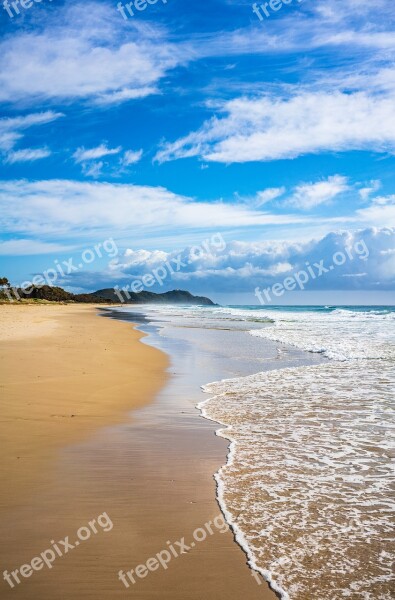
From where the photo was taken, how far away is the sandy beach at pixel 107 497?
362cm

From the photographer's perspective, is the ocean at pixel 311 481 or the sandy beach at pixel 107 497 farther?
the ocean at pixel 311 481

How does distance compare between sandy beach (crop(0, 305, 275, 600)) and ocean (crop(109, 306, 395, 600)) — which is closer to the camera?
sandy beach (crop(0, 305, 275, 600))

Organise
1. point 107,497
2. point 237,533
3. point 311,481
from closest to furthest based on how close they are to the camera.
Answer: point 237,533 → point 107,497 → point 311,481

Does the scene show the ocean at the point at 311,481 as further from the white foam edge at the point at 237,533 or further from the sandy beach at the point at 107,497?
the sandy beach at the point at 107,497

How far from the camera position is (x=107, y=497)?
198 inches

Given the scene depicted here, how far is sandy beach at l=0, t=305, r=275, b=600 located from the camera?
3.62 meters

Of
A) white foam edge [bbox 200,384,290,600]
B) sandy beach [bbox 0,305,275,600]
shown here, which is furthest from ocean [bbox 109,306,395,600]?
sandy beach [bbox 0,305,275,600]

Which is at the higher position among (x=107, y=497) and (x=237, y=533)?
(x=107, y=497)

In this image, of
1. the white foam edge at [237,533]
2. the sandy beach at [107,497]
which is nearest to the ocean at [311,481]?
the white foam edge at [237,533]

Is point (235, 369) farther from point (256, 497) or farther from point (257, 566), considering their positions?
point (257, 566)

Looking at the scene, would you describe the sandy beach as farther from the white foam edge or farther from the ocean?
the ocean

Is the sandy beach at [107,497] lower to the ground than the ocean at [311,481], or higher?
higher

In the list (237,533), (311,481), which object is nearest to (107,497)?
(237,533)

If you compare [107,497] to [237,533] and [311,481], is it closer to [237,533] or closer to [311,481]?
[237,533]
